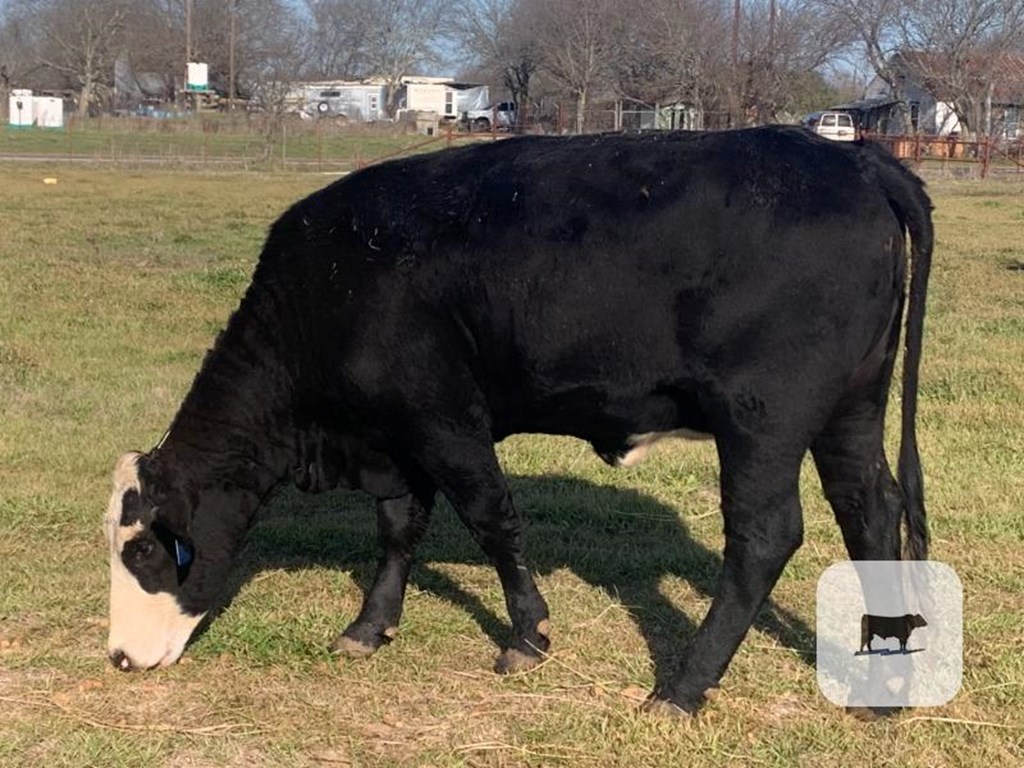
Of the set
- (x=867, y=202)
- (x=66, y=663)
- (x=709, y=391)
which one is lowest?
(x=66, y=663)

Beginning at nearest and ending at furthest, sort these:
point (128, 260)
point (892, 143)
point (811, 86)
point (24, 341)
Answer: point (24, 341)
point (128, 260)
point (892, 143)
point (811, 86)

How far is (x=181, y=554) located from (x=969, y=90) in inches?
2536

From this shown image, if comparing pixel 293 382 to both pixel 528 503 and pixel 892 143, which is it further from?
pixel 892 143

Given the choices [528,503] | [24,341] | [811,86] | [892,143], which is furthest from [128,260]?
[811,86]

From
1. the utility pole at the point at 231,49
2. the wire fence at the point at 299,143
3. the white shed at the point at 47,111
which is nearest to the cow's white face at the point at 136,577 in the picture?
the wire fence at the point at 299,143

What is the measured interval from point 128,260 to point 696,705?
1260 cm

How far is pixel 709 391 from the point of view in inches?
163

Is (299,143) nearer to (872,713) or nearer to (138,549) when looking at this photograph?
(138,549)

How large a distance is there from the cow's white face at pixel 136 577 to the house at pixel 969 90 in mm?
59375

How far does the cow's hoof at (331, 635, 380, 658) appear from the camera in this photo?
16.0 ft

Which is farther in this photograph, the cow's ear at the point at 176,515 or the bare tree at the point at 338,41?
the bare tree at the point at 338,41

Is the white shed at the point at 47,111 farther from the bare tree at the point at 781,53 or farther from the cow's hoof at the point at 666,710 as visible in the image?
the cow's hoof at the point at 666,710

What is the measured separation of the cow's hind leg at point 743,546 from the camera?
4.16 meters

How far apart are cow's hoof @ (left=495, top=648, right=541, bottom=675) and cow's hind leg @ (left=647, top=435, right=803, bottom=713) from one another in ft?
1.88
